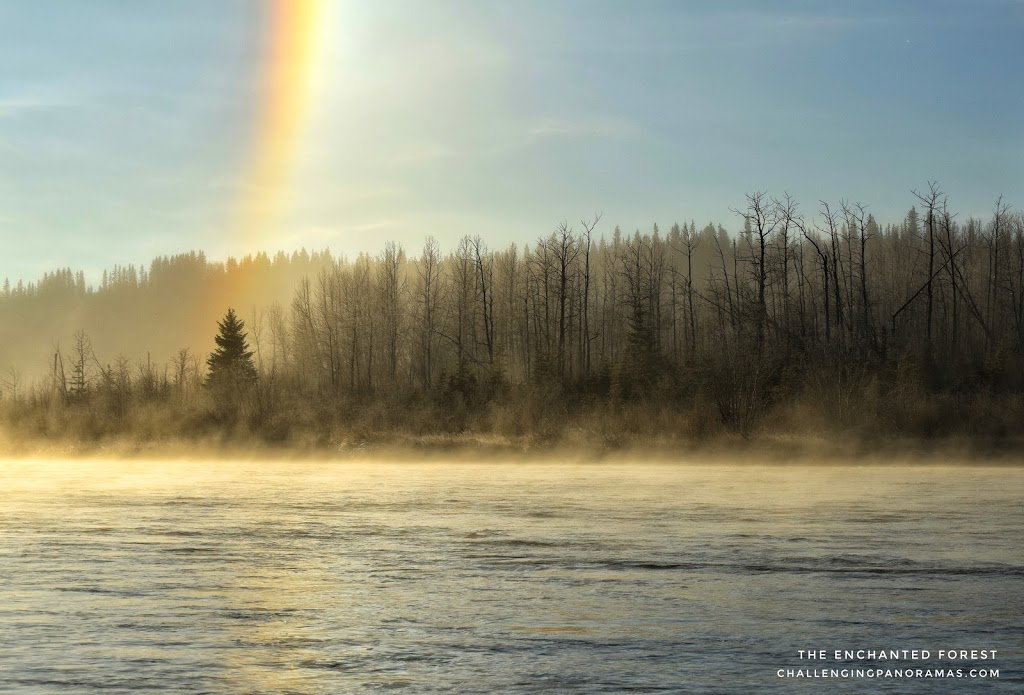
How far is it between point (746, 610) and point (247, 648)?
306 cm

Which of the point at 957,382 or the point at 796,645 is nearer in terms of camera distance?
Result: the point at 796,645

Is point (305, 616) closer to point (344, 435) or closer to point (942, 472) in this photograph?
point (942, 472)

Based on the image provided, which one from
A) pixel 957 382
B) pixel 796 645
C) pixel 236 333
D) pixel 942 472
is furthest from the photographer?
pixel 236 333

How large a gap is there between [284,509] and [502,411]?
51.0 ft

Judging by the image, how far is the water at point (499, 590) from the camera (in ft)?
17.0

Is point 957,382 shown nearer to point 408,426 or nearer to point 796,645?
point 408,426

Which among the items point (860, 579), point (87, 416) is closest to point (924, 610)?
point (860, 579)

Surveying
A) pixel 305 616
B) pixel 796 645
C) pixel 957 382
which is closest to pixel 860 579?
pixel 796 645

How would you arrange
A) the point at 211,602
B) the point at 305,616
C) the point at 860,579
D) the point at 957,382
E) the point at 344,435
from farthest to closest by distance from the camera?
the point at 957,382
the point at 344,435
the point at 860,579
the point at 211,602
the point at 305,616

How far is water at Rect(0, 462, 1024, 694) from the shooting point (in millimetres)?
5168

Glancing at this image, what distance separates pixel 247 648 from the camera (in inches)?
222

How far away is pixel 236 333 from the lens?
2240 inches

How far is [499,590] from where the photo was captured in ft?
23.5

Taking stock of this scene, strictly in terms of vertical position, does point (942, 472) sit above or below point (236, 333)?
below
